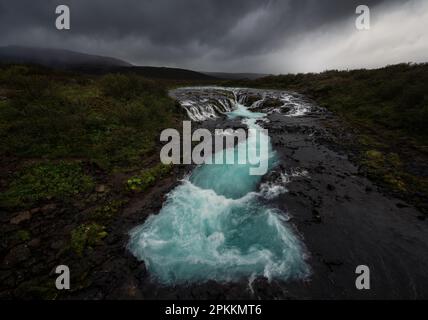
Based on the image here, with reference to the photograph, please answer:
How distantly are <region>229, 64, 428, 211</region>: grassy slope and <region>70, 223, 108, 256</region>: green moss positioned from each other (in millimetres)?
11924

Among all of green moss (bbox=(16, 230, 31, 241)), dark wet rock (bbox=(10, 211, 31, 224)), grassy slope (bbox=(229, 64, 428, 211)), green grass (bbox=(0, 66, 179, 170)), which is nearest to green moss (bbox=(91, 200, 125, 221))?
green moss (bbox=(16, 230, 31, 241))

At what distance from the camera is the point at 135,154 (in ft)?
37.6

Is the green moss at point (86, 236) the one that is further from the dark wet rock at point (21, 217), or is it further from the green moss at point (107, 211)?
the dark wet rock at point (21, 217)

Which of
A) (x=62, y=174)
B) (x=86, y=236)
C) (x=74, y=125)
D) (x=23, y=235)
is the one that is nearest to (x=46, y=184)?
(x=62, y=174)

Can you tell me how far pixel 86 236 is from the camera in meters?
6.30

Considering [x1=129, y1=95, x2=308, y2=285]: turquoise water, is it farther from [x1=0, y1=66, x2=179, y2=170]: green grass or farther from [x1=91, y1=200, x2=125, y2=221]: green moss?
[x1=0, y1=66, x2=179, y2=170]: green grass

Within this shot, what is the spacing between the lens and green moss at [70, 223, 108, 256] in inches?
236

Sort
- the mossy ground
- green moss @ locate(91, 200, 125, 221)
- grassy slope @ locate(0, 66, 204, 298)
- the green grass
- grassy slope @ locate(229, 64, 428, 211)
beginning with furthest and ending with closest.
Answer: the green grass
grassy slope @ locate(229, 64, 428, 211)
green moss @ locate(91, 200, 125, 221)
grassy slope @ locate(0, 66, 204, 298)
the mossy ground

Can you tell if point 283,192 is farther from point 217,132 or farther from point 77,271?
point 217,132

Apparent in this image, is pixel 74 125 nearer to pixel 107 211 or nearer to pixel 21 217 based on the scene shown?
pixel 21 217

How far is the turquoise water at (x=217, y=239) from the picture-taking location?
220 inches

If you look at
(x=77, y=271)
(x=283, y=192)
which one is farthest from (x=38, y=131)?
(x=283, y=192)

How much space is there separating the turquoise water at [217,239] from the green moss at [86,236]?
102 cm

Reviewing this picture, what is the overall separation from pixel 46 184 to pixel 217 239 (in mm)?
7241
